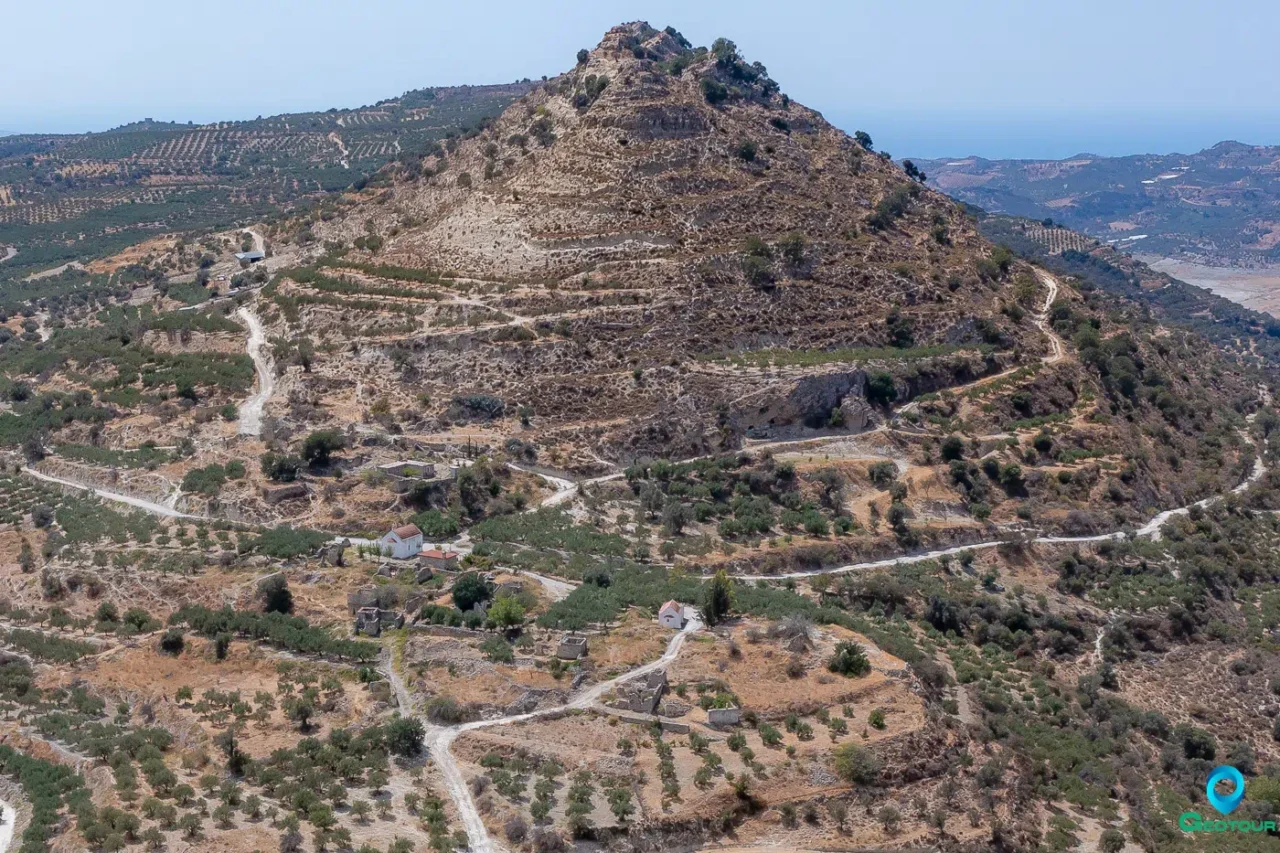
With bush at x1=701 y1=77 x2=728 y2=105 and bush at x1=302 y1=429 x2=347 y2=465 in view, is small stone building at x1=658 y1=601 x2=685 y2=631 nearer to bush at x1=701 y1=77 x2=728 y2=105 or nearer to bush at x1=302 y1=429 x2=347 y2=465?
bush at x1=302 y1=429 x2=347 y2=465

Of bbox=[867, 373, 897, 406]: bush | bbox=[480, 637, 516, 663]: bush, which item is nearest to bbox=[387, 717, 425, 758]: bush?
bbox=[480, 637, 516, 663]: bush

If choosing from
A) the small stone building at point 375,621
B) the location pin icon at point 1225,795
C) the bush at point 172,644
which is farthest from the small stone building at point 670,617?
the location pin icon at point 1225,795

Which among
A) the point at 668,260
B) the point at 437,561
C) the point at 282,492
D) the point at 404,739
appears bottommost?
A: the point at 404,739

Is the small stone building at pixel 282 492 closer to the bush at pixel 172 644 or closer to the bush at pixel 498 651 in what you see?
the bush at pixel 172 644

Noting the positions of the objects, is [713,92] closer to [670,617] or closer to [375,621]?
[670,617]

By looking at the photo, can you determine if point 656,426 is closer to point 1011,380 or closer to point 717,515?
point 717,515

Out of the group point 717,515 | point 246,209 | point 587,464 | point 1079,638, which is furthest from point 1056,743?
point 246,209

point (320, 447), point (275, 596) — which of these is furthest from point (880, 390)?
point (275, 596)

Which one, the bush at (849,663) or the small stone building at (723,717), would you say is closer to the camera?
the small stone building at (723,717)
